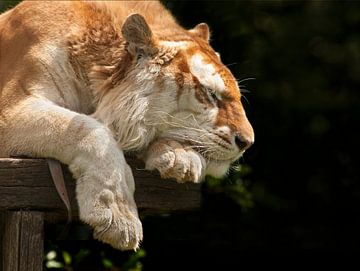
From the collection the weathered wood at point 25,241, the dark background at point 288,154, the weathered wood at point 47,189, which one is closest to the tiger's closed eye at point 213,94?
the weathered wood at point 47,189

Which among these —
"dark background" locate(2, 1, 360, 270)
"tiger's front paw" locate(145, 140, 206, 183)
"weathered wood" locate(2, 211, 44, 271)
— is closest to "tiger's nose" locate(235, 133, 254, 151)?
"tiger's front paw" locate(145, 140, 206, 183)

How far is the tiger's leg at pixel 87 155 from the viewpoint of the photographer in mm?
2404

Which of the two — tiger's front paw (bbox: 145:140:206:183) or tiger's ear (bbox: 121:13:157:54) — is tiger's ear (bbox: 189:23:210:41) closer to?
tiger's ear (bbox: 121:13:157:54)

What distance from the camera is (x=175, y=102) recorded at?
2.75 m

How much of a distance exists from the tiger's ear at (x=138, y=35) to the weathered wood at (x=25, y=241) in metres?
0.66

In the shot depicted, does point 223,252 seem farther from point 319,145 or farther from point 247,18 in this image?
point 247,18

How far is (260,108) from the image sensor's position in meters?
5.34

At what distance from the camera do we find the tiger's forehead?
2.79 m

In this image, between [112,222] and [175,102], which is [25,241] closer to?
[112,222]

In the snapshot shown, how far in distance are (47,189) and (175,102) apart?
51 cm

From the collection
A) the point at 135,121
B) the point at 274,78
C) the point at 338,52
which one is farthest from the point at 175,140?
the point at 338,52

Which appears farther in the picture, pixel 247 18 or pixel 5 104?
pixel 247 18

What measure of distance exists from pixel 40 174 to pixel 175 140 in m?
0.45

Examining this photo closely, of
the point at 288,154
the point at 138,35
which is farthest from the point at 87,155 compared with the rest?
the point at 288,154
